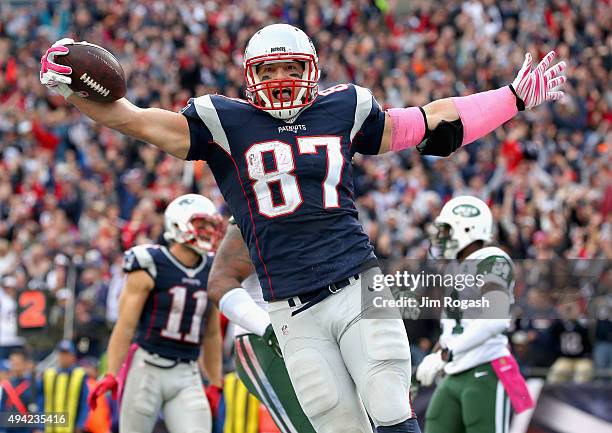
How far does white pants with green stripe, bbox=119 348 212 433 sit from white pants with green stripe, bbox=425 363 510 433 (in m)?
1.41

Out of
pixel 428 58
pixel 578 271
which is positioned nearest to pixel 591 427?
pixel 578 271

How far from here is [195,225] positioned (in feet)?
23.1

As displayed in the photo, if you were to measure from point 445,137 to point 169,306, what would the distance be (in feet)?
9.16

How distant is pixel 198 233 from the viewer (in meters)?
7.03

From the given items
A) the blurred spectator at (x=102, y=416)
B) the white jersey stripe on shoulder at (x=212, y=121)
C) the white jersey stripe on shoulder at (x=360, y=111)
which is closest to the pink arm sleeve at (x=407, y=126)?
the white jersey stripe on shoulder at (x=360, y=111)

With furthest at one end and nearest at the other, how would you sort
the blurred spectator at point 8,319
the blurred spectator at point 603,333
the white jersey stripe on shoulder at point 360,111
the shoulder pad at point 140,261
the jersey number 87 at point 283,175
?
the blurred spectator at point 8,319
the blurred spectator at point 603,333
the shoulder pad at point 140,261
the white jersey stripe on shoulder at point 360,111
the jersey number 87 at point 283,175

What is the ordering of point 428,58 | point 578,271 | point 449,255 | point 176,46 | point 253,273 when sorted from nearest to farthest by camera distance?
point 253,273, point 449,255, point 578,271, point 428,58, point 176,46

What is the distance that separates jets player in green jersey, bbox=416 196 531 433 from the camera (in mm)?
6434

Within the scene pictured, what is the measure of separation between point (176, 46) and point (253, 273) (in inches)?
456

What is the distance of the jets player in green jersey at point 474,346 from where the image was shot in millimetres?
6434

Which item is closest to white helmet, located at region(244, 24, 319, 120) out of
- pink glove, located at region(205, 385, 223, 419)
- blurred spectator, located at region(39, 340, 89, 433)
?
pink glove, located at region(205, 385, 223, 419)

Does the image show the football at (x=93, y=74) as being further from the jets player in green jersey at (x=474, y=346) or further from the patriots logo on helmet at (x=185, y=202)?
the jets player in green jersey at (x=474, y=346)

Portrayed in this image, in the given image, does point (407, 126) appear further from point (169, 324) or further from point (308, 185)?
point (169, 324)

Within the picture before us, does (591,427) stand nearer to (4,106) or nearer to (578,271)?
(578,271)
